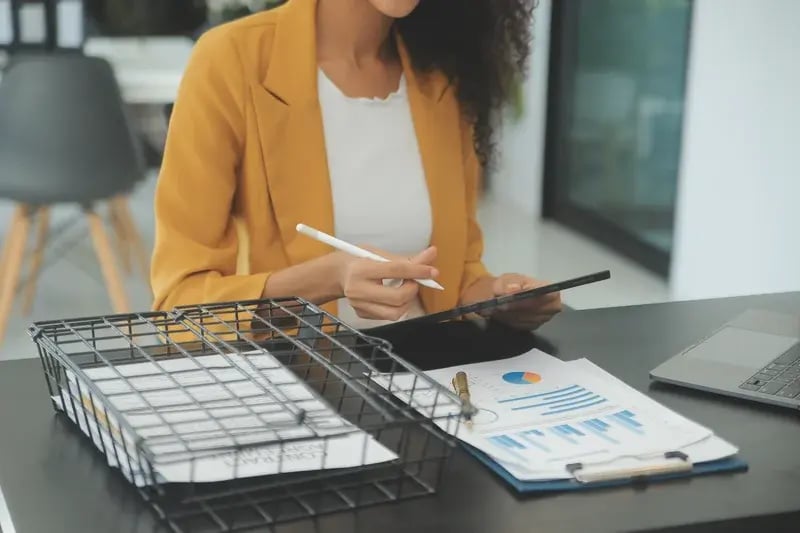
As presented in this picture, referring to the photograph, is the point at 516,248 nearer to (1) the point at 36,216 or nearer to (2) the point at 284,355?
(1) the point at 36,216

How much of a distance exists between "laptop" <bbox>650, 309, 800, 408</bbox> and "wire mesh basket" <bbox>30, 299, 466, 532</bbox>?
28cm

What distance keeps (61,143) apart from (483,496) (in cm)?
251

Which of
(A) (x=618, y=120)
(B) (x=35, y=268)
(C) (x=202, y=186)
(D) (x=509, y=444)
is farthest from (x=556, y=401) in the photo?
(A) (x=618, y=120)

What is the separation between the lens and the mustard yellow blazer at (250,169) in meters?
1.28

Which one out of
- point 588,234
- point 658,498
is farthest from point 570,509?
point 588,234

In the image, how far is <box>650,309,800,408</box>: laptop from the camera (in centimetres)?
97

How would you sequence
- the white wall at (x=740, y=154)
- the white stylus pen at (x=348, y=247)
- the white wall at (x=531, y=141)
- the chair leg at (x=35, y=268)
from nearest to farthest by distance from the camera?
the white stylus pen at (x=348, y=247) → the white wall at (x=740, y=154) → the chair leg at (x=35, y=268) → the white wall at (x=531, y=141)

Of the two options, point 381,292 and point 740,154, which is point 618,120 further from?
point 381,292

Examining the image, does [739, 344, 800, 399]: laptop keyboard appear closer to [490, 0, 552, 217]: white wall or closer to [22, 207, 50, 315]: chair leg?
[22, 207, 50, 315]: chair leg

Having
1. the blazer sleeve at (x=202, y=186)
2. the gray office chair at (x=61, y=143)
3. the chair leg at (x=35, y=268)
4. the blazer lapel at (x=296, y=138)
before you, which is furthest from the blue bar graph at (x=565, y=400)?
the chair leg at (x=35, y=268)

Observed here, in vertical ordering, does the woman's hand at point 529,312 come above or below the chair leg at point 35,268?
above

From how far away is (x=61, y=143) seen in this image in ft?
9.72

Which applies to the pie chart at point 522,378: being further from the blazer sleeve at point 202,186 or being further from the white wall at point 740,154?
the white wall at point 740,154

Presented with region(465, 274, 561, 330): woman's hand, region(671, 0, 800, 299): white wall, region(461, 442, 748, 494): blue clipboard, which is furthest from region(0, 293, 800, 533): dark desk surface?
region(671, 0, 800, 299): white wall
